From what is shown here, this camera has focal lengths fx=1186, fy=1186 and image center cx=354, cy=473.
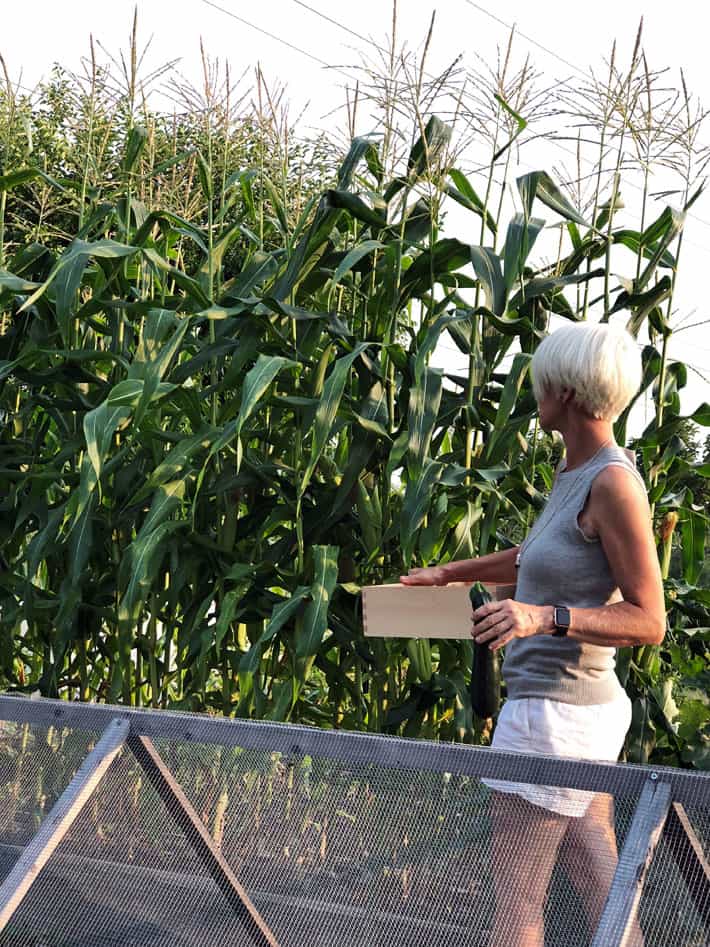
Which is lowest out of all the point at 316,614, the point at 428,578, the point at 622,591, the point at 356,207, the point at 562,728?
the point at 316,614

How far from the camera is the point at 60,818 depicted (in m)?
1.87

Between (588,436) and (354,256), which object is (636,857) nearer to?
(588,436)

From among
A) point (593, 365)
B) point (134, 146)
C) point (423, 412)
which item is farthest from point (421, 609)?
point (134, 146)

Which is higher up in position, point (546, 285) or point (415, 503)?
point (546, 285)

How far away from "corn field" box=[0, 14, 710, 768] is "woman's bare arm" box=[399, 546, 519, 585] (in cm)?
74

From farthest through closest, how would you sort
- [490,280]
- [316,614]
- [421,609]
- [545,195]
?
[545,195] < [490,280] < [316,614] < [421,609]

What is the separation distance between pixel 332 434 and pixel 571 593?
1552 mm

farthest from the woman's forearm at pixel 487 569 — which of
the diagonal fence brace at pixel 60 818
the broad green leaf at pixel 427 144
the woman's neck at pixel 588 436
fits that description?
the broad green leaf at pixel 427 144

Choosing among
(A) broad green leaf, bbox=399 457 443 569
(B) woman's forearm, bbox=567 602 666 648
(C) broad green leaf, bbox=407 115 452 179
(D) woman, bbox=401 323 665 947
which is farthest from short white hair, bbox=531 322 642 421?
(C) broad green leaf, bbox=407 115 452 179

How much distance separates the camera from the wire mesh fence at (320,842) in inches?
61.3

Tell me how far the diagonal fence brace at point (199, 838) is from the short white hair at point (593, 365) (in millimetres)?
856

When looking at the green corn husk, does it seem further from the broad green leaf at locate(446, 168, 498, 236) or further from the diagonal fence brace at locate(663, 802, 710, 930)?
the broad green leaf at locate(446, 168, 498, 236)

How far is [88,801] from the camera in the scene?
191cm

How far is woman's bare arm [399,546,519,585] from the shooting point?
2199 millimetres
